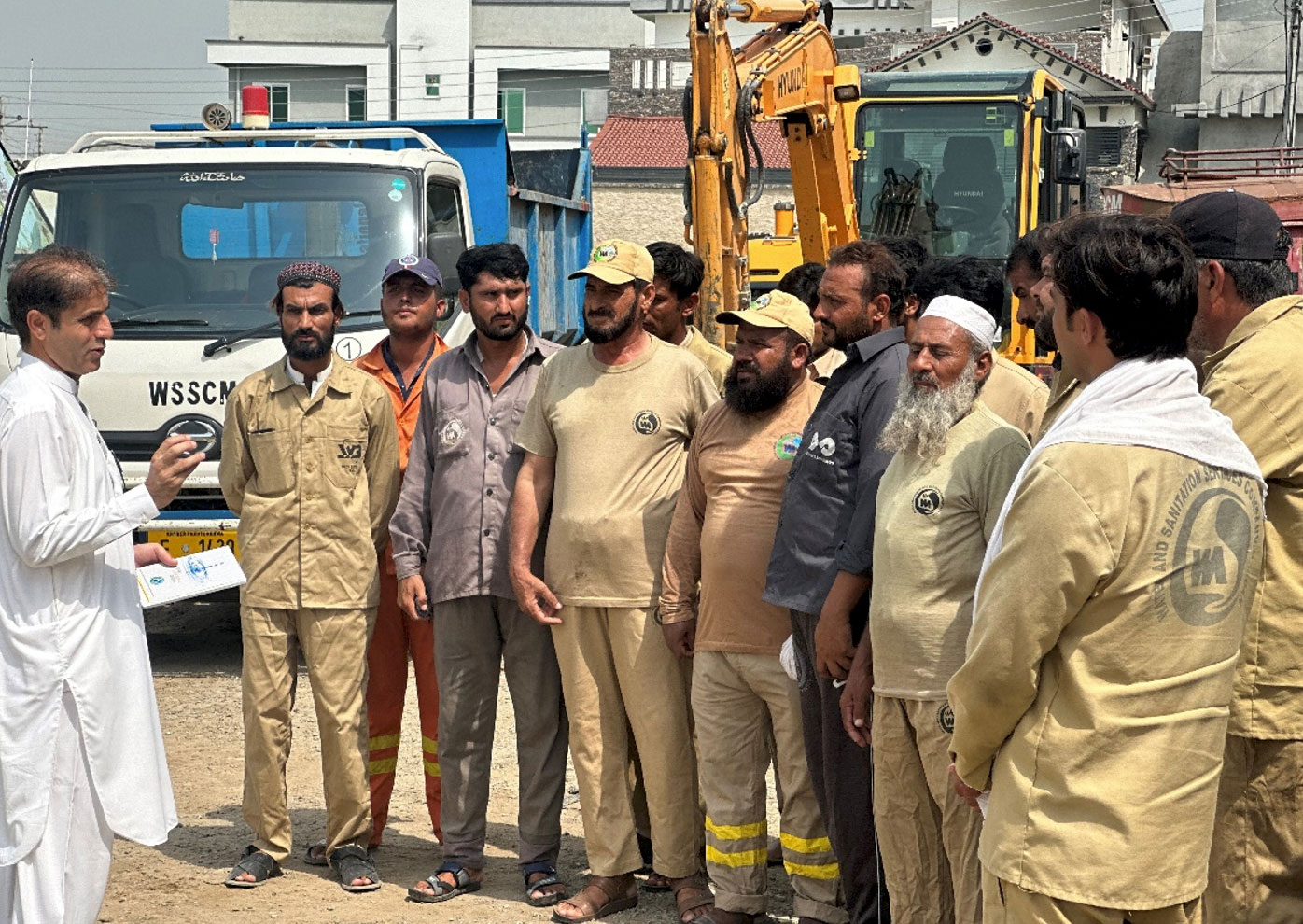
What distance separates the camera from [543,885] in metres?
5.71

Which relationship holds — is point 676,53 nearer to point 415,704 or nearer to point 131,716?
point 415,704

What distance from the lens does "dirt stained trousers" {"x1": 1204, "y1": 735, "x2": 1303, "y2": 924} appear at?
3592 mm

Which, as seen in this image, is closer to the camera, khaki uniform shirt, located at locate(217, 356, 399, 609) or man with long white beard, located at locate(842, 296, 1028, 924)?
man with long white beard, located at locate(842, 296, 1028, 924)

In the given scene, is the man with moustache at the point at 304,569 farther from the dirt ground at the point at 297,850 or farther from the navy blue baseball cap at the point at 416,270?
the navy blue baseball cap at the point at 416,270

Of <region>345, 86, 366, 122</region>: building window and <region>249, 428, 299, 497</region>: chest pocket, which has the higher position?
<region>345, 86, 366, 122</region>: building window

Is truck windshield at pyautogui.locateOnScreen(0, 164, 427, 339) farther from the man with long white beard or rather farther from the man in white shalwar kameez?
the man with long white beard

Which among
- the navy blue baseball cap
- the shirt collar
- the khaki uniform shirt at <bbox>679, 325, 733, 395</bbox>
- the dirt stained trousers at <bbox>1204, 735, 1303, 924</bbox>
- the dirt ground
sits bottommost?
the dirt ground

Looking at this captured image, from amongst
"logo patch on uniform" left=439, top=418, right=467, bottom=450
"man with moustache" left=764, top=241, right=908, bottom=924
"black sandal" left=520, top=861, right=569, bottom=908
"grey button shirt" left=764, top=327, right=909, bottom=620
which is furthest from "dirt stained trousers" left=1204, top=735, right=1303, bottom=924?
"logo patch on uniform" left=439, top=418, right=467, bottom=450

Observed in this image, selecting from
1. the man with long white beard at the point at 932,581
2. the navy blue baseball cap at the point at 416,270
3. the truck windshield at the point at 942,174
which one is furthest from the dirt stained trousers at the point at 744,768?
the truck windshield at the point at 942,174

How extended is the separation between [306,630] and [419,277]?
4.75 ft

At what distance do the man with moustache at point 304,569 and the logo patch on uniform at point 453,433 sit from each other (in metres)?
0.34

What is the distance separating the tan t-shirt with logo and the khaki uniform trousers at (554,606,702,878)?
0.37 feet

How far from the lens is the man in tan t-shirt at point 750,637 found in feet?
17.0

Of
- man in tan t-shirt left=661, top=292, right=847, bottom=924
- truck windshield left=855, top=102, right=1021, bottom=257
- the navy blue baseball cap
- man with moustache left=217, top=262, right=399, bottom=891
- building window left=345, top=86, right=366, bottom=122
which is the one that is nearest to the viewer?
man in tan t-shirt left=661, top=292, right=847, bottom=924
